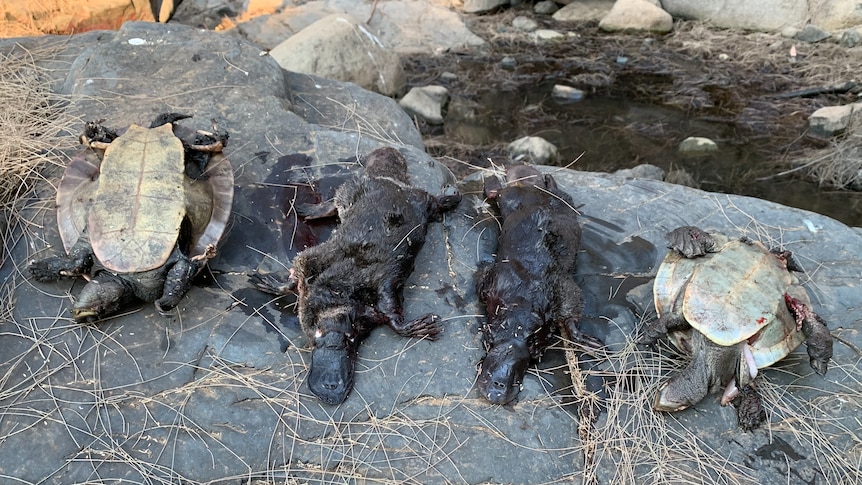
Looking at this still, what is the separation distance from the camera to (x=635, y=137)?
8359mm

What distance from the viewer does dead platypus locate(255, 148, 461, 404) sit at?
3543 mm

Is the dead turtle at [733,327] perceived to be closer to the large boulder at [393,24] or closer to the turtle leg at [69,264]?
the turtle leg at [69,264]

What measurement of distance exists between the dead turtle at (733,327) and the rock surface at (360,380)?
0.55 ft

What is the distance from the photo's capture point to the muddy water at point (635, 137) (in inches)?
283

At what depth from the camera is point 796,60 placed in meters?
9.82

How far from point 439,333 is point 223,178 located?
186 centimetres

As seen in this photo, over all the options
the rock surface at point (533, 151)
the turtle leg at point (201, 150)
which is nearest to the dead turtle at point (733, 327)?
the turtle leg at point (201, 150)

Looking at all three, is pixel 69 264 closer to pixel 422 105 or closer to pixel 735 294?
pixel 735 294

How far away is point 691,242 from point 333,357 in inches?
93.1

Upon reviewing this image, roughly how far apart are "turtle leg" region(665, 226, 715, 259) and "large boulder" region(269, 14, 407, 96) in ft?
17.3

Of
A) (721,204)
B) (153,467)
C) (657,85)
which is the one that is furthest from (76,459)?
(657,85)

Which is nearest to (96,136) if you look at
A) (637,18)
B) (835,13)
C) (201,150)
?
(201,150)

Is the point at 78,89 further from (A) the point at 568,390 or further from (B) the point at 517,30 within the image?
(B) the point at 517,30

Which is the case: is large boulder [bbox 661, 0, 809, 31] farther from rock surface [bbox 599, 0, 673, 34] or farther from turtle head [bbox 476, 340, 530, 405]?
turtle head [bbox 476, 340, 530, 405]
